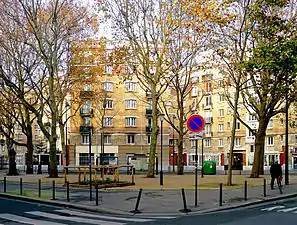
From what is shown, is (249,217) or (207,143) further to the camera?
(207,143)

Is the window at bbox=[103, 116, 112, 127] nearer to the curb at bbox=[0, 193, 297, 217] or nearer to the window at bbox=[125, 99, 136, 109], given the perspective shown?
the window at bbox=[125, 99, 136, 109]

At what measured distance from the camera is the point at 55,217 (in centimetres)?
1426

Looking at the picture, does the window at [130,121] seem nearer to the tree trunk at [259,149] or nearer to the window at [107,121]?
the window at [107,121]

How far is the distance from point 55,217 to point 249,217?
593 centimetres

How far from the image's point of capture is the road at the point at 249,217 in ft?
42.6

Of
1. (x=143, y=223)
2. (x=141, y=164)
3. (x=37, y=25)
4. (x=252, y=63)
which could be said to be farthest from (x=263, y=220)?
(x=141, y=164)

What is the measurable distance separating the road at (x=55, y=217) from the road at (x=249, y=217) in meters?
0.83

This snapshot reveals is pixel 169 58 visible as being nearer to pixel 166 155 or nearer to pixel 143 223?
pixel 143 223

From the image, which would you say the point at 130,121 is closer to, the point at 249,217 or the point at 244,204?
the point at 244,204

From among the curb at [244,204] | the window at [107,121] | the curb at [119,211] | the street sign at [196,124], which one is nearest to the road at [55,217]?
the curb at [119,211]

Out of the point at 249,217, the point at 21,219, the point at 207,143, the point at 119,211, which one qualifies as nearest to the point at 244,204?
the point at 249,217

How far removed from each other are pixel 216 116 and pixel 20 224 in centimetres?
6846

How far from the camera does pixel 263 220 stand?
13383 millimetres

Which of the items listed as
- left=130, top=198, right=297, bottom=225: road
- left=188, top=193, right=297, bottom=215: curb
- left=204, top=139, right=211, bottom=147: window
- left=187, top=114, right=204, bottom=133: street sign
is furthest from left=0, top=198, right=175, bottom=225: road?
left=204, top=139, right=211, bottom=147: window
